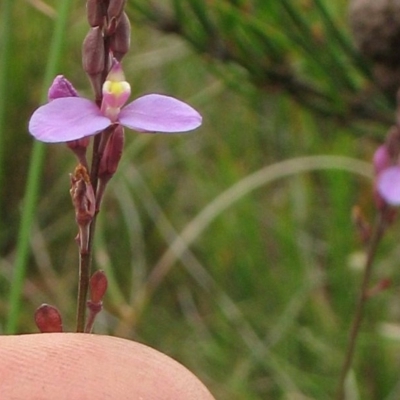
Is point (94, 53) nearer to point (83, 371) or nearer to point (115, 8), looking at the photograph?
point (115, 8)

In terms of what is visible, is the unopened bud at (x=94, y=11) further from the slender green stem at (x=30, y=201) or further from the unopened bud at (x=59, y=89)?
the slender green stem at (x=30, y=201)

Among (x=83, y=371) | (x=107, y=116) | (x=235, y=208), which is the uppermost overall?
(x=107, y=116)

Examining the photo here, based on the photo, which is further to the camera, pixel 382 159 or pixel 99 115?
pixel 382 159

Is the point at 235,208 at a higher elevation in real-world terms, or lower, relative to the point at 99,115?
lower

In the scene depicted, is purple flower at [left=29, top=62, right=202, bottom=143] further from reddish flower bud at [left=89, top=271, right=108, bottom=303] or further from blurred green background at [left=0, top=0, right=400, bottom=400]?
blurred green background at [left=0, top=0, right=400, bottom=400]

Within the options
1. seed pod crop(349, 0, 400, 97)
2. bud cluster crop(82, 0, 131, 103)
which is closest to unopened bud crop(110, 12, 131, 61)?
bud cluster crop(82, 0, 131, 103)

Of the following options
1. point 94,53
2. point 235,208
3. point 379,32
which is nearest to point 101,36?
point 94,53

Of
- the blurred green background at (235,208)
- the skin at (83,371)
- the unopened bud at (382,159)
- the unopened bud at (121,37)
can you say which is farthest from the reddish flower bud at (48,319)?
the blurred green background at (235,208)
